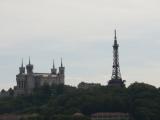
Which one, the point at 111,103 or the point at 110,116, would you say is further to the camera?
the point at 111,103

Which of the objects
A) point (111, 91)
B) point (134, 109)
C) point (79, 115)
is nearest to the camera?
point (79, 115)

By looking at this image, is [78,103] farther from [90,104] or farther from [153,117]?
[153,117]

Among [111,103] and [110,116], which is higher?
[111,103]

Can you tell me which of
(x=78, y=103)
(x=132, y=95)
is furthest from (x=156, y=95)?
(x=78, y=103)

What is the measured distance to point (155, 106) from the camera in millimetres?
168625

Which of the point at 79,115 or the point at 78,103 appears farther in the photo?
the point at 78,103

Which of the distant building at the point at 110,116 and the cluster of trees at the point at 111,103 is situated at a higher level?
the cluster of trees at the point at 111,103

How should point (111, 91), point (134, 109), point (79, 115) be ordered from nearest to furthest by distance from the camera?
point (79, 115) < point (134, 109) < point (111, 91)

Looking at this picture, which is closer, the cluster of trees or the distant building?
the cluster of trees

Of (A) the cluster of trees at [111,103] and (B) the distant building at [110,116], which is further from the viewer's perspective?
(B) the distant building at [110,116]

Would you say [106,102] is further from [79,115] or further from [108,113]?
[79,115]

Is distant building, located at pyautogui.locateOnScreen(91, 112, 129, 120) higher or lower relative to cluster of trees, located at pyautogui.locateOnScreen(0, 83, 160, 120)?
lower

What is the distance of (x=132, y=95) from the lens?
183 meters

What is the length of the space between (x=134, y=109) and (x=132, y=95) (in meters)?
10.8
